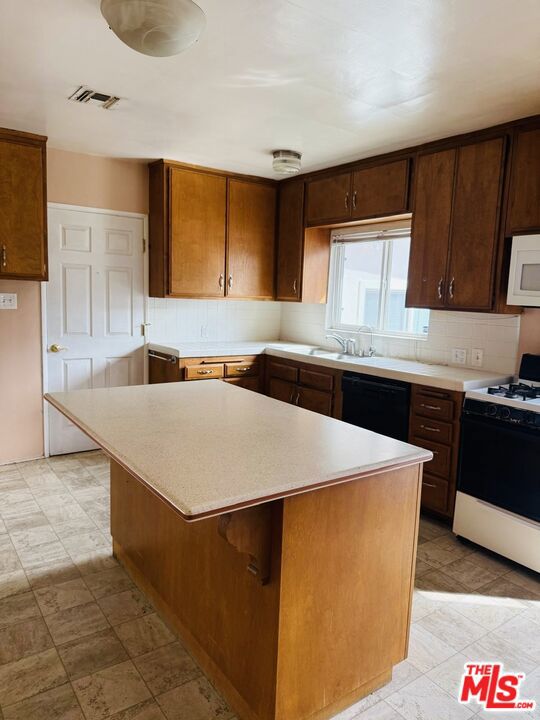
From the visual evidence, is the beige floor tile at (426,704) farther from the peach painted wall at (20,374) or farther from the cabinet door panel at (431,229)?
the peach painted wall at (20,374)

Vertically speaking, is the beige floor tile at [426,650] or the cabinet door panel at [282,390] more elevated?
the cabinet door panel at [282,390]

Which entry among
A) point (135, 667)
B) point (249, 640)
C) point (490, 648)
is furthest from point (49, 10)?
point (490, 648)

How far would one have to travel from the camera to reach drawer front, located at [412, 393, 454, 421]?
315cm

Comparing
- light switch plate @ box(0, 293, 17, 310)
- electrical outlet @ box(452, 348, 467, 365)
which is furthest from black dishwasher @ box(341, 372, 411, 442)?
light switch plate @ box(0, 293, 17, 310)

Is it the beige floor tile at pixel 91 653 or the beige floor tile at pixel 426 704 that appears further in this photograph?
the beige floor tile at pixel 91 653

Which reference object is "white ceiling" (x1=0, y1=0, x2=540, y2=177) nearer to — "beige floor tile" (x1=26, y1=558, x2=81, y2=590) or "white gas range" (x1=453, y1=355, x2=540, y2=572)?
"white gas range" (x1=453, y1=355, x2=540, y2=572)

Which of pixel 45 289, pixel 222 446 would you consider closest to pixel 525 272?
→ pixel 222 446

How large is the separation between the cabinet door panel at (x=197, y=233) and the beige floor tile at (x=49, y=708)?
10.3 feet

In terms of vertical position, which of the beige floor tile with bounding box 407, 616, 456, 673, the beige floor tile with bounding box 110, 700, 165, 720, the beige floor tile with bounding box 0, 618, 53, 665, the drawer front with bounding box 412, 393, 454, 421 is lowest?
the beige floor tile with bounding box 0, 618, 53, 665

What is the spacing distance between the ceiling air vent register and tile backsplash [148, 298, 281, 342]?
1.96 meters

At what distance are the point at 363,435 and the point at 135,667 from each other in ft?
4.12

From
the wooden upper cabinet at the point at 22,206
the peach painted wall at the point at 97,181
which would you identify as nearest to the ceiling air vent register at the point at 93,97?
the wooden upper cabinet at the point at 22,206

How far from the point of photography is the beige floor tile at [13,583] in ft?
7.97

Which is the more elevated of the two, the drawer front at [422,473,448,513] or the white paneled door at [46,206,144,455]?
the white paneled door at [46,206,144,455]
